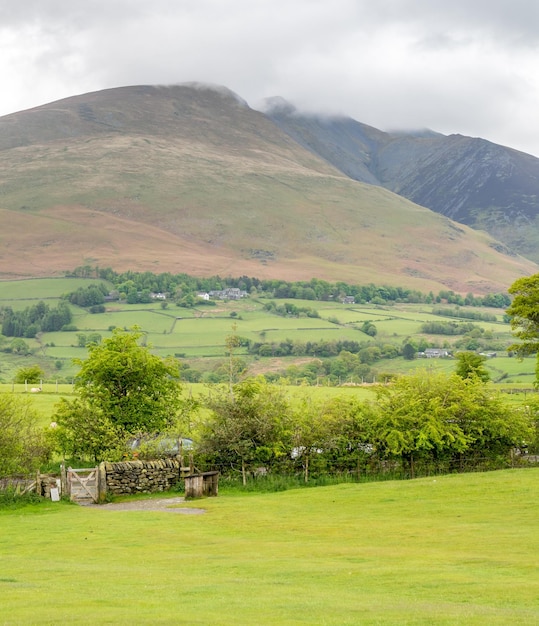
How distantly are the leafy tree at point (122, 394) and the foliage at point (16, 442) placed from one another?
340cm

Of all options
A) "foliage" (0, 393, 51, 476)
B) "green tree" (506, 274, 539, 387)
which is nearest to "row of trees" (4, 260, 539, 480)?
"foliage" (0, 393, 51, 476)

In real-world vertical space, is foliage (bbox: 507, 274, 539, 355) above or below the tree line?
above

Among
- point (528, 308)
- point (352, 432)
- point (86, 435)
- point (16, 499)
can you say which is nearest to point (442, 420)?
point (352, 432)

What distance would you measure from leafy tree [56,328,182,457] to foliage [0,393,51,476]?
3.40 m

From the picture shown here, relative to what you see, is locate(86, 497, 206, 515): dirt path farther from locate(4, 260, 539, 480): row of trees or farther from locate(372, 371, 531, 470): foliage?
locate(372, 371, 531, 470): foliage

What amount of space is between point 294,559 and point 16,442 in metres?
25.4

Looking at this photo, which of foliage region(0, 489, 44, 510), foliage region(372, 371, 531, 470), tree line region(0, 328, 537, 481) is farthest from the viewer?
tree line region(0, 328, 537, 481)

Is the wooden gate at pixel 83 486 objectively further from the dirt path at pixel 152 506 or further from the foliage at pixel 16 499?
the foliage at pixel 16 499

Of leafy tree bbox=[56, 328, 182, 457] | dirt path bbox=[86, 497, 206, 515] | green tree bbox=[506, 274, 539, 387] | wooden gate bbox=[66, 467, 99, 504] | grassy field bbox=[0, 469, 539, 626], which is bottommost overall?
dirt path bbox=[86, 497, 206, 515]

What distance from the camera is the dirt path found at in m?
40.5

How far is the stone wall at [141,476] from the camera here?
157 ft

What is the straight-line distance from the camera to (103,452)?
5081cm

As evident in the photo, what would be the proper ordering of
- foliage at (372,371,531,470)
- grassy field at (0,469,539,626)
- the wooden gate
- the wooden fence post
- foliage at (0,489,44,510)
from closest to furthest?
grassy field at (0,469,539,626) < foliage at (0,489,44,510) < the wooden gate < the wooden fence post < foliage at (372,371,531,470)

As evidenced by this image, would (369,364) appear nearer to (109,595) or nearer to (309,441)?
(309,441)
